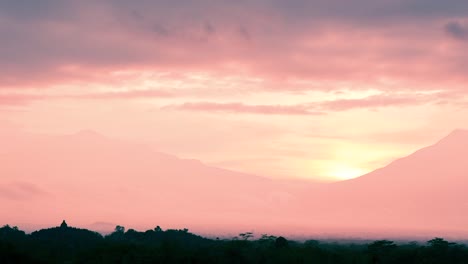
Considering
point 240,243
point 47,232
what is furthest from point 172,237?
point 240,243

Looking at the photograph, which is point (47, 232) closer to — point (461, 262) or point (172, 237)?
point (172, 237)

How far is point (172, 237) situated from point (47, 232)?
24166 mm

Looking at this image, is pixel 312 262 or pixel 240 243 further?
pixel 240 243

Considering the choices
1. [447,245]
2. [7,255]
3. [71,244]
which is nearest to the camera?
[7,255]

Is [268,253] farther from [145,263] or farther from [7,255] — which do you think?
[7,255]

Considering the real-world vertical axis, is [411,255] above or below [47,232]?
below

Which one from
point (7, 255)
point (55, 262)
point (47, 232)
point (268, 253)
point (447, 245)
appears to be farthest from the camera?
point (47, 232)

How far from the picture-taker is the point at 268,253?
110312 mm

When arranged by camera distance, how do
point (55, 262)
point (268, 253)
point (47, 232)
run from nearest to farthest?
point (55, 262) → point (268, 253) → point (47, 232)

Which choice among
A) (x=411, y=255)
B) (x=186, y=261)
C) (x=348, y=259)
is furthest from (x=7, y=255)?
(x=411, y=255)

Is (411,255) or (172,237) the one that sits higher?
(172,237)

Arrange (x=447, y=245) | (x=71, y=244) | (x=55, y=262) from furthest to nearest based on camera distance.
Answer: (x=71, y=244)
(x=447, y=245)
(x=55, y=262)

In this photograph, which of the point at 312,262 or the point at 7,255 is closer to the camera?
the point at 7,255

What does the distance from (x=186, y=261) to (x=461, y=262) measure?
121 feet
